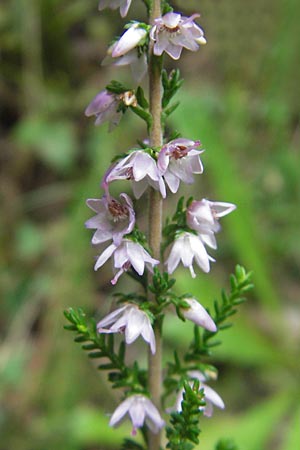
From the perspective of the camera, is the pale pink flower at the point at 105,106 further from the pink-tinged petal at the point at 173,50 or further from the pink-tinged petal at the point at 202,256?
the pink-tinged petal at the point at 202,256

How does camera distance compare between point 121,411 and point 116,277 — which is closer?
point 116,277

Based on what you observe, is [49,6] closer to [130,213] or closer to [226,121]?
[226,121]

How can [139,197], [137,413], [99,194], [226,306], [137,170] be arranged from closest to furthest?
[137,170] < [139,197] < [137,413] < [226,306] < [99,194]

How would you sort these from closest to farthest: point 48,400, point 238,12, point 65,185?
point 48,400
point 65,185
point 238,12

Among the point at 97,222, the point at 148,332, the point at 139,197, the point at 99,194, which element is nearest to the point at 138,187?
the point at 139,197

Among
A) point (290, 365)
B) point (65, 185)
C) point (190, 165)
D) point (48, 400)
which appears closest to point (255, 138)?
point (65, 185)

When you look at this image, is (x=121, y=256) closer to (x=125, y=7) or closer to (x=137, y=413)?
(x=137, y=413)

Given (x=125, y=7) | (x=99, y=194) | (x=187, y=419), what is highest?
(x=99, y=194)

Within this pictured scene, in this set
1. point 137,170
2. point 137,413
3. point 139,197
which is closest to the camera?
point 137,170

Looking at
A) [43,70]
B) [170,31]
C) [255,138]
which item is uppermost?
[43,70]
